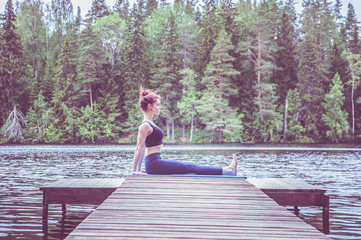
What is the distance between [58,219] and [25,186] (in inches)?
172

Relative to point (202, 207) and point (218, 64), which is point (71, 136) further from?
point (202, 207)

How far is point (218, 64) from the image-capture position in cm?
4791

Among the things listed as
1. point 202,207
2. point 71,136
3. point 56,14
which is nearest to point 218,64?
point 71,136

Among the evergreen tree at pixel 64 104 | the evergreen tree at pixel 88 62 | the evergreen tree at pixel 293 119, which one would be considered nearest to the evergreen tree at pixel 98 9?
the evergreen tree at pixel 88 62

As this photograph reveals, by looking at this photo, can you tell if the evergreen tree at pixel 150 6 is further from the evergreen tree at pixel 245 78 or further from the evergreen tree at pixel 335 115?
the evergreen tree at pixel 335 115

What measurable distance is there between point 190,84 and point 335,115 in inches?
720

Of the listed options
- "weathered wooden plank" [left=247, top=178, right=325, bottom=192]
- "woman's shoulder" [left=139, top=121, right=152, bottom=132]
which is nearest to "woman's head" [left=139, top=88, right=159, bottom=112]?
"woman's shoulder" [left=139, top=121, right=152, bottom=132]

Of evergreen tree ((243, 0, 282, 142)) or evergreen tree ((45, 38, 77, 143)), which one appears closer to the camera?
evergreen tree ((243, 0, 282, 142))

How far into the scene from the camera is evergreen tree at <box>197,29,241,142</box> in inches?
1796

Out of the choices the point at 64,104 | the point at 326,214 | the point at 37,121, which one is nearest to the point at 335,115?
the point at 64,104

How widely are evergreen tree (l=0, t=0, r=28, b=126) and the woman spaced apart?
43.7 metres

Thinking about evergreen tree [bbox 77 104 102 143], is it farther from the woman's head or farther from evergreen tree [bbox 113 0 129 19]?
the woman's head

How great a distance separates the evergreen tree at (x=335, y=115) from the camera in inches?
1860

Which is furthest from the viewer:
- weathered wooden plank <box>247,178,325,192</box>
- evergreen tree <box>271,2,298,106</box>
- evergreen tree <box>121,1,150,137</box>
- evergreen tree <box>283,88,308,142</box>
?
evergreen tree <box>271,2,298,106</box>
